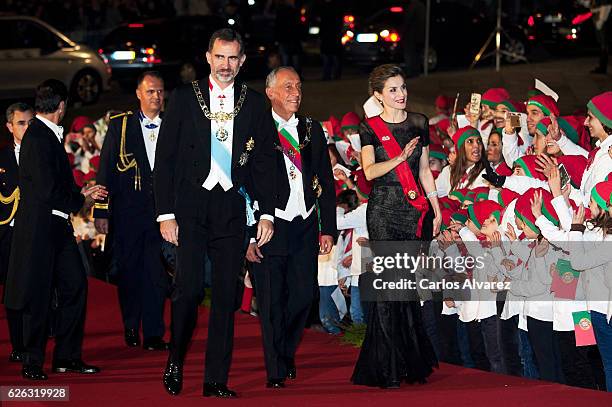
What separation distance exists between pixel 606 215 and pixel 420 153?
1221 millimetres

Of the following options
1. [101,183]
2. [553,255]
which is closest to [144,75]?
[101,183]

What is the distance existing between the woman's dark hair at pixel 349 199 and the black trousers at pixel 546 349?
2.43 meters

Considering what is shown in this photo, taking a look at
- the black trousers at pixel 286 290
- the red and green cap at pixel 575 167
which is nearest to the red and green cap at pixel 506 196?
the red and green cap at pixel 575 167

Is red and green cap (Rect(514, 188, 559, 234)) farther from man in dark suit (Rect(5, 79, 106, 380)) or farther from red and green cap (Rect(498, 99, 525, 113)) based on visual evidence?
man in dark suit (Rect(5, 79, 106, 380))

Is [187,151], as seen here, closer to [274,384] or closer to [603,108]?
[274,384]

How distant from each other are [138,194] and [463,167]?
7.97 ft

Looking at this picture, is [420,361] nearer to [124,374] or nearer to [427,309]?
[427,309]

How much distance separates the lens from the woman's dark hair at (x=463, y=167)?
10.8 metres

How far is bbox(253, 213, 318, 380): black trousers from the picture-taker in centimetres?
936

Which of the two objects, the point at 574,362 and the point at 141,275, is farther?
the point at 141,275

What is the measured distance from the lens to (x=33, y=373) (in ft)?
32.0

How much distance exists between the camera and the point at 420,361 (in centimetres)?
936

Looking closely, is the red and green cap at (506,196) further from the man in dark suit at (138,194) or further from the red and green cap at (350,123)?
the red and green cap at (350,123)

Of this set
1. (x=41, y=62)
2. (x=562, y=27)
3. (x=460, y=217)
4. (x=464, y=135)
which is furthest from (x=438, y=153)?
(x=562, y=27)
